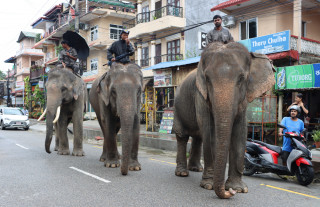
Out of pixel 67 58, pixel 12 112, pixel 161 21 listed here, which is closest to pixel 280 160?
pixel 67 58

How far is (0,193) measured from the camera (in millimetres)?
5590

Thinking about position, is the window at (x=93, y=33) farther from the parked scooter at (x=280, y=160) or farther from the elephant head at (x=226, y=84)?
the elephant head at (x=226, y=84)

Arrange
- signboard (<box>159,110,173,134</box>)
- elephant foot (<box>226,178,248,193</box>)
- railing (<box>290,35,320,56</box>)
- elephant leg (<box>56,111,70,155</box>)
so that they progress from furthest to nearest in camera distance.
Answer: signboard (<box>159,110,173,134</box>), railing (<box>290,35,320,56</box>), elephant leg (<box>56,111,70,155</box>), elephant foot (<box>226,178,248,193</box>)

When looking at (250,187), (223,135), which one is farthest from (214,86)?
(250,187)

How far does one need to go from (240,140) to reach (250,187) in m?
1.42

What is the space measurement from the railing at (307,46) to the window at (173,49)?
35.5 ft

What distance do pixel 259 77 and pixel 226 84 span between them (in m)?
0.88

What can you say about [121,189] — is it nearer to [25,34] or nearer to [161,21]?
[161,21]

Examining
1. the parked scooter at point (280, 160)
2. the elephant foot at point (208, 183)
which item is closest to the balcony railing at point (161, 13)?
the parked scooter at point (280, 160)

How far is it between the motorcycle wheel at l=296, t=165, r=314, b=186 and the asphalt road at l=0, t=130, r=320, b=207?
0.13 m

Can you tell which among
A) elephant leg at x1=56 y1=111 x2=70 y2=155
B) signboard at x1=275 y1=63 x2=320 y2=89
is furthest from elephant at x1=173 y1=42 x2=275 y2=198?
signboard at x1=275 y1=63 x2=320 y2=89

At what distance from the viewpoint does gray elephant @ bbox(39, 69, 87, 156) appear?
30.8 feet

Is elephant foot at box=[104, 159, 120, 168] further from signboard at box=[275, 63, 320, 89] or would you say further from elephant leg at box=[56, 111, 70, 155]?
signboard at box=[275, 63, 320, 89]

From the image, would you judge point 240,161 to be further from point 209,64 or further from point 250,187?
point 209,64
